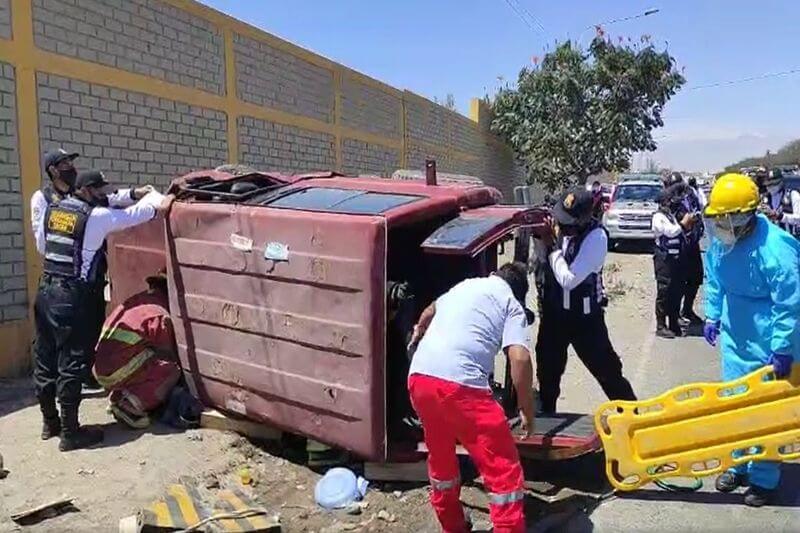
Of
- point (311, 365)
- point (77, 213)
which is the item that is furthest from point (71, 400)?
point (311, 365)

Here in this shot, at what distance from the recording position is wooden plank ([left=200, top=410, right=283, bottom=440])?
17.3ft

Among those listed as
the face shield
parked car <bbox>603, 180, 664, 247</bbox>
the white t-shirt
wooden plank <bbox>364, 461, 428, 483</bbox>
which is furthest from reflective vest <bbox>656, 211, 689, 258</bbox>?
parked car <bbox>603, 180, 664, 247</bbox>

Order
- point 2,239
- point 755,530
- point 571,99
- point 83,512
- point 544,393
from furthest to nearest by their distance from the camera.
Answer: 1. point 571,99
2. point 2,239
3. point 544,393
4. point 83,512
5. point 755,530

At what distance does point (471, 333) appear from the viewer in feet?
12.5

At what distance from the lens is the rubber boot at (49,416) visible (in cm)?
530

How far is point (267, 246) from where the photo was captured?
4691 mm

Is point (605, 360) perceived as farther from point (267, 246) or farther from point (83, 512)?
point (83, 512)

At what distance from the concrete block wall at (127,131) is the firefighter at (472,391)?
505 cm

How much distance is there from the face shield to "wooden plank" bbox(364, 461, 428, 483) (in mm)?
2068

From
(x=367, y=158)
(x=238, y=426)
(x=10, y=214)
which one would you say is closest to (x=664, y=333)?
(x=238, y=426)

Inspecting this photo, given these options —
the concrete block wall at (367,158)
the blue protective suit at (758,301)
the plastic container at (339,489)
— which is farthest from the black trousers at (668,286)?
the concrete block wall at (367,158)

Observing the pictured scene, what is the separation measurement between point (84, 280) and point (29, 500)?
1395 millimetres

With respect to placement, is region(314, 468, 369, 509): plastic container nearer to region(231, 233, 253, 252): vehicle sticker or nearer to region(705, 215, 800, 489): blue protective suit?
region(231, 233, 253, 252): vehicle sticker

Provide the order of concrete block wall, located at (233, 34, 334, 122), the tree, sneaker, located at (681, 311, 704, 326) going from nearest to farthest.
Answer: sneaker, located at (681, 311, 704, 326) < concrete block wall, located at (233, 34, 334, 122) < the tree
